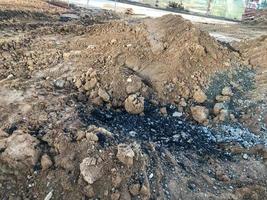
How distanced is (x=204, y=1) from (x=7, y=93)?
2087 centimetres

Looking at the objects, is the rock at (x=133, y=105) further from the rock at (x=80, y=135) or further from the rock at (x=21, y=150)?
the rock at (x=21, y=150)

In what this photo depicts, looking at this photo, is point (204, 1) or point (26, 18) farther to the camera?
point (204, 1)

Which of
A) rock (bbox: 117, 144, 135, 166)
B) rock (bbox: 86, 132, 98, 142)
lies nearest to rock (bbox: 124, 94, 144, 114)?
rock (bbox: 86, 132, 98, 142)

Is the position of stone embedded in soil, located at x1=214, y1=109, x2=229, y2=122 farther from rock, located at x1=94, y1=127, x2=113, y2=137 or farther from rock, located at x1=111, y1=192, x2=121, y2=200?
rock, located at x1=111, y1=192, x2=121, y2=200

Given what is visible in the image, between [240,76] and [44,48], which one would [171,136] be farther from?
[44,48]

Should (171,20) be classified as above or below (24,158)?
above

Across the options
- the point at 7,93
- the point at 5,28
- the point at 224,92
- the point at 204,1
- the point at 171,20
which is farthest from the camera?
the point at 204,1

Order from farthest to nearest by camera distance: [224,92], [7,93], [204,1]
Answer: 1. [204,1]
2. [224,92]
3. [7,93]

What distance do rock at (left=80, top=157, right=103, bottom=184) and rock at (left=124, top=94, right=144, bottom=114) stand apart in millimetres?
2023

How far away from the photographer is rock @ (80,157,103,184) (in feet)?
21.2

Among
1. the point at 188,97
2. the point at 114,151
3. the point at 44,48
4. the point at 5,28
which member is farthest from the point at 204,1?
the point at 114,151

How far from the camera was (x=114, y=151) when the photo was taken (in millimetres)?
6848

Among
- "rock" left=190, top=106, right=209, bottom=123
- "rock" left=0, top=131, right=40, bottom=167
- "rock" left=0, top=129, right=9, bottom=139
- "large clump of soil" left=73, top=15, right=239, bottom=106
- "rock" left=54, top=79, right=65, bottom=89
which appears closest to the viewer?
"rock" left=0, top=131, right=40, bottom=167

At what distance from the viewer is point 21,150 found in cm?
698
